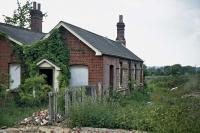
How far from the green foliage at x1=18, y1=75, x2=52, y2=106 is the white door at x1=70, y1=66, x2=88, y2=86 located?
212cm

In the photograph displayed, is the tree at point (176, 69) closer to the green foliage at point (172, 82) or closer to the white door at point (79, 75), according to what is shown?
the green foliage at point (172, 82)

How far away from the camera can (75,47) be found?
24.0m

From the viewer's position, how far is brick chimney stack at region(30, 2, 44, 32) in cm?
3409

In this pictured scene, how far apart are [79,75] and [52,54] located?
2.19 meters

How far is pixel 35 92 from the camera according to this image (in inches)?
889

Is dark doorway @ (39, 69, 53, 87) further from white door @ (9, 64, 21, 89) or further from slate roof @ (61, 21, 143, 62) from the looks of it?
slate roof @ (61, 21, 143, 62)

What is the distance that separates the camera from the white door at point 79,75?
2411cm

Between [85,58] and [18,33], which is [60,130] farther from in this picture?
[18,33]

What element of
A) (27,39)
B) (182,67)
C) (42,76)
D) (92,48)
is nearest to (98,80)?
(92,48)

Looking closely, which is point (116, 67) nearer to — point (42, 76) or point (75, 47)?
point (75, 47)

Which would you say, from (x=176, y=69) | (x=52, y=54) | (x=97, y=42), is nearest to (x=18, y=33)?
(x=52, y=54)

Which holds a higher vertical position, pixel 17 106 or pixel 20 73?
pixel 20 73

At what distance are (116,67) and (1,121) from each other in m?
12.6

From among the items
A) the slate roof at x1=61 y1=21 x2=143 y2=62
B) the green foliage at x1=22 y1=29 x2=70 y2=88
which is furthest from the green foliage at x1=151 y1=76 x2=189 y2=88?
the green foliage at x1=22 y1=29 x2=70 y2=88
